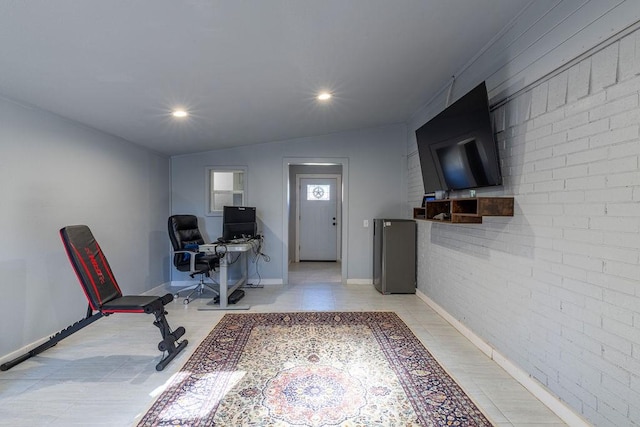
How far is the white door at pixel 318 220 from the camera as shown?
7.19 metres

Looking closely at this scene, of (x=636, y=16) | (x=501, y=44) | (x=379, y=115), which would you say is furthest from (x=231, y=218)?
(x=636, y=16)

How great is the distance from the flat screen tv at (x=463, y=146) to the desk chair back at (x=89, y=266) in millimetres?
3253

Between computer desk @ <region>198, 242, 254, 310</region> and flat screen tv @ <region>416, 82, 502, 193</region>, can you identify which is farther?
computer desk @ <region>198, 242, 254, 310</region>

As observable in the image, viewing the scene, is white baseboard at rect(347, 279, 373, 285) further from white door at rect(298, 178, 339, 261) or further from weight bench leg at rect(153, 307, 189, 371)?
weight bench leg at rect(153, 307, 189, 371)

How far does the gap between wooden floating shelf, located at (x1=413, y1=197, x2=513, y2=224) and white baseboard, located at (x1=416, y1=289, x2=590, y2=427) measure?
109 cm

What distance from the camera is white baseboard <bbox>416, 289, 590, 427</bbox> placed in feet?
5.72

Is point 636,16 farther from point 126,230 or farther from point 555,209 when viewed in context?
point 126,230

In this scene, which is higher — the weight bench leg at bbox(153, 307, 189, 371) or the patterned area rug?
the weight bench leg at bbox(153, 307, 189, 371)

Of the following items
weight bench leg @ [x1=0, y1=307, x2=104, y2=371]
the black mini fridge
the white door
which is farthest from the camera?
the white door

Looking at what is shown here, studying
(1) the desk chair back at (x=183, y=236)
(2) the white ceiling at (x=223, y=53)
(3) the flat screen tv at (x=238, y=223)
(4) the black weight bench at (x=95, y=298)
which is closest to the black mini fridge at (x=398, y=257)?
(2) the white ceiling at (x=223, y=53)

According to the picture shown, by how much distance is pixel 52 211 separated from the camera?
2791 millimetres

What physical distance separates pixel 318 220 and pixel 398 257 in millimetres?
3113

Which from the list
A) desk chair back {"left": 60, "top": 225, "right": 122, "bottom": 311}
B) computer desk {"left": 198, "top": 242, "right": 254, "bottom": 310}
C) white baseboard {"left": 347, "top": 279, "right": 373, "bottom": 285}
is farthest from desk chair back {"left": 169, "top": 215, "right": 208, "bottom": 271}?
white baseboard {"left": 347, "top": 279, "right": 373, "bottom": 285}

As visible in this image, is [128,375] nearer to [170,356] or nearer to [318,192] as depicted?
[170,356]
